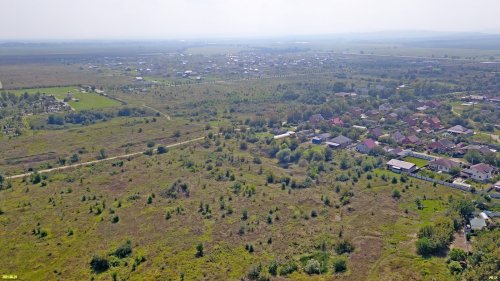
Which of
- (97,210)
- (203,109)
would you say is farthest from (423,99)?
(97,210)

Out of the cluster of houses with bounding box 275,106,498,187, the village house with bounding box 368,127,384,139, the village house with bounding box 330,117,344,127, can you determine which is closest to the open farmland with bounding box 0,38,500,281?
the cluster of houses with bounding box 275,106,498,187

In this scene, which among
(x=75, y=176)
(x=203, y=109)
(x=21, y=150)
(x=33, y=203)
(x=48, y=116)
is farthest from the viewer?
(x=203, y=109)

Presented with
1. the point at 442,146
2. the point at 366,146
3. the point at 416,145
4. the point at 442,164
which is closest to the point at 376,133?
the point at 416,145

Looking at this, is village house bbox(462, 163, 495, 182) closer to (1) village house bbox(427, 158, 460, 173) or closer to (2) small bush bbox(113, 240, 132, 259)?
(1) village house bbox(427, 158, 460, 173)

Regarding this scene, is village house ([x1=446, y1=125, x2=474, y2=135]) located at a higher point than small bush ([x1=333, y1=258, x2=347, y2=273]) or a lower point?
higher

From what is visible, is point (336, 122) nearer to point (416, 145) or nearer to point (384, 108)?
point (384, 108)

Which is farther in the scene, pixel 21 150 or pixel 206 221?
pixel 21 150

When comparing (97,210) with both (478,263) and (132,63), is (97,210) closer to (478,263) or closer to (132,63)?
(478,263)
